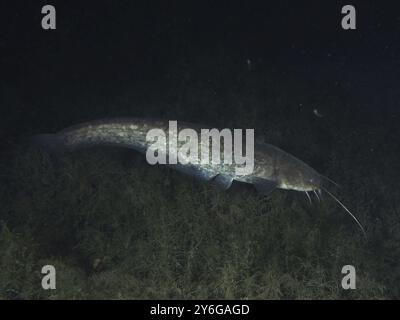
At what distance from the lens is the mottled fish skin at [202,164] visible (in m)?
4.69

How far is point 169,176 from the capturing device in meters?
5.31

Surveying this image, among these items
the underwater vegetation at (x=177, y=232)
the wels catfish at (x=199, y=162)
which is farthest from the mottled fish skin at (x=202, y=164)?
the underwater vegetation at (x=177, y=232)

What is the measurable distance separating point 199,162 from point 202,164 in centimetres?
5

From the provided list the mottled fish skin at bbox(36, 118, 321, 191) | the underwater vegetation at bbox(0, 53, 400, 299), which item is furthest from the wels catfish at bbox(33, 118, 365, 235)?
the underwater vegetation at bbox(0, 53, 400, 299)

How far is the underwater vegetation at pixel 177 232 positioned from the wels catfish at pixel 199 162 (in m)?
0.33

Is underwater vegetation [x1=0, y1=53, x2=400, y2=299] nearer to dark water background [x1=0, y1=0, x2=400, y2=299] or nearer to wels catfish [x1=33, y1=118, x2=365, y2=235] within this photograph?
dark water background [x1=0, y1=0, x2=400, y2=299]

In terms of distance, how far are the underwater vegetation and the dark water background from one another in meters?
0.02

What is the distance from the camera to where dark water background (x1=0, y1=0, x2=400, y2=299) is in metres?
3.83

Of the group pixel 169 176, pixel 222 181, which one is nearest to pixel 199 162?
pixel 222 181

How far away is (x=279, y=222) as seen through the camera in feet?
15.0

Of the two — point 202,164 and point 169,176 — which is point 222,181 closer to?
point 202,164

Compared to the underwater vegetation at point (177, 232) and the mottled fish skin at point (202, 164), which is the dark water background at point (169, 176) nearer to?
the underwater vegetation at point (177, 232)
